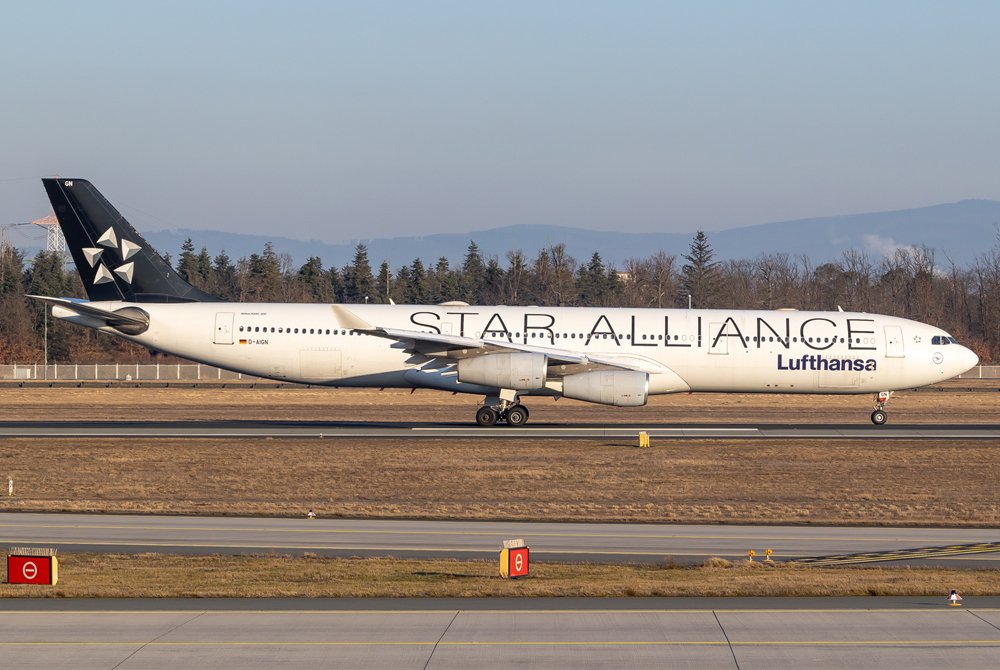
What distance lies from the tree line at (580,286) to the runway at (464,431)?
5937cm

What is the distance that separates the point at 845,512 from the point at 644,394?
574 inches

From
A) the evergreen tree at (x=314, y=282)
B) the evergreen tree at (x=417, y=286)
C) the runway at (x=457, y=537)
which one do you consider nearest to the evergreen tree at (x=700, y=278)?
the evergreen tree at (x=417, y=286)

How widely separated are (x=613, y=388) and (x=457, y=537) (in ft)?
59.7

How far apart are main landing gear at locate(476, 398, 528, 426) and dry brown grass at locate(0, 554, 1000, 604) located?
21830 mm

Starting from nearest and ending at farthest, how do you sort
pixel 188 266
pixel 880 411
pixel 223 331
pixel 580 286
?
pixel 223 331
pixel 880 411
pixel 580 286
pixel 188 266

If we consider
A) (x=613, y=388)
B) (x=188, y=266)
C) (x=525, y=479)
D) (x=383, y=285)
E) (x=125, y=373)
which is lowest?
(x=525, y=479)

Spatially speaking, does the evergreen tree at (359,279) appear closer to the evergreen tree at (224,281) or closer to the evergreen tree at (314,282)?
A: the evergreen tree at (314,282)

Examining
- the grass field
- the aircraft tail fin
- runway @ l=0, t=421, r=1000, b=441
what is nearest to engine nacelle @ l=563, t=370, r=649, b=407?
runway @ l=0, t=421, r=1000, b=441

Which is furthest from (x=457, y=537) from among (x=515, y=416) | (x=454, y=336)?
(x=454, y=336)

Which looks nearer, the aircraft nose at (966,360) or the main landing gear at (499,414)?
the main landing gear at (499,414)

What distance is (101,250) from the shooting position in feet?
134

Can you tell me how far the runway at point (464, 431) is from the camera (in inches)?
1431

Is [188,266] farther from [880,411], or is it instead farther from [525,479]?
[525,479]

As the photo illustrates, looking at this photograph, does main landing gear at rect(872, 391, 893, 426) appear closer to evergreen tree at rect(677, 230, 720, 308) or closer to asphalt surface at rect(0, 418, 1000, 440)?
asphalt surface at rect(0, 418, 1000, 440)
